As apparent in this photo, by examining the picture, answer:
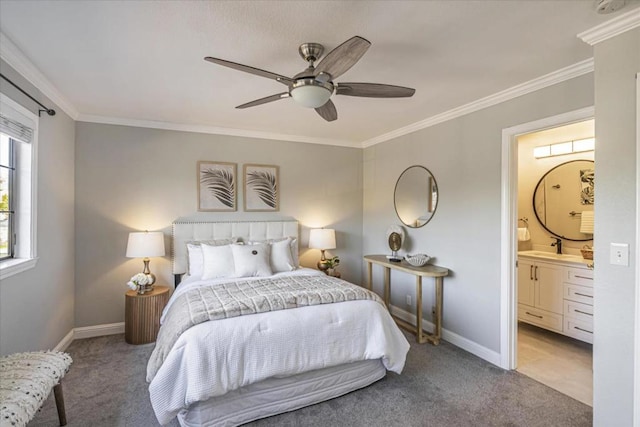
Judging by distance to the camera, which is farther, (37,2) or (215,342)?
(215,342)

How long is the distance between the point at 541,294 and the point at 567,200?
122cm

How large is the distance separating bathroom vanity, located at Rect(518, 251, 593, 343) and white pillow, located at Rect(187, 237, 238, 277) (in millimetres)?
3670

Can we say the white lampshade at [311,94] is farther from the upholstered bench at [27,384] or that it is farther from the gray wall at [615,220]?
Result: the upholstered bench at [27,384]

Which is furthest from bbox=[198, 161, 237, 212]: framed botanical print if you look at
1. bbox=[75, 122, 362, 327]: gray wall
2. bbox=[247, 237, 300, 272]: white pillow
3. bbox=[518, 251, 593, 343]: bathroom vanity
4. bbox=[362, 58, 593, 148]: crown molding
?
bbox=[518, 251, 593, 343]: bathroom vanity

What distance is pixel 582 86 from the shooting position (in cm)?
242

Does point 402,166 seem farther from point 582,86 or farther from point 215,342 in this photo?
point 215,342

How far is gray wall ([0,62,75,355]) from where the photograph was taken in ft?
A: 7.69

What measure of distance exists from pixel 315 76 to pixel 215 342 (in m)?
1.78

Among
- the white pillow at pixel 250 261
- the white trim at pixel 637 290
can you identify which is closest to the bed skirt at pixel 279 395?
the white pillow at pixel 250 261

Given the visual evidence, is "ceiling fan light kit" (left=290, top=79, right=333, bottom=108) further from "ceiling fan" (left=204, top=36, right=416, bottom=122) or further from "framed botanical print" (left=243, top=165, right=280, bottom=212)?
"framed botanical print" (left=243, top=165, right=280, bottom=212)

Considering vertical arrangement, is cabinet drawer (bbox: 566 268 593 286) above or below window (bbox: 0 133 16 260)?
below

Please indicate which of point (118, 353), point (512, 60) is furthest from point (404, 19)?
point (118, 353)

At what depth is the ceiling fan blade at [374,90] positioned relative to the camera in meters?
2.16

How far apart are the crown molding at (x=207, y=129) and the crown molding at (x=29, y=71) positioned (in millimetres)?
417
